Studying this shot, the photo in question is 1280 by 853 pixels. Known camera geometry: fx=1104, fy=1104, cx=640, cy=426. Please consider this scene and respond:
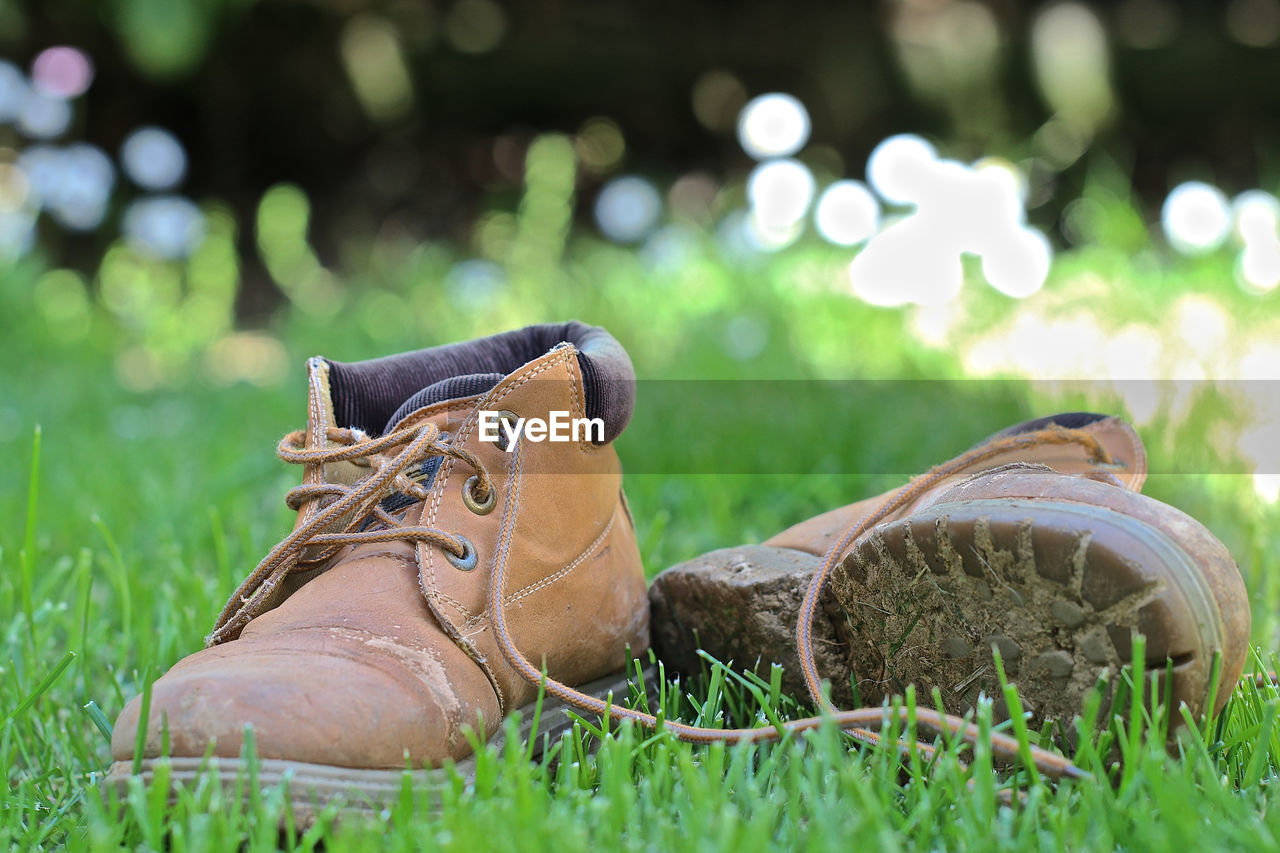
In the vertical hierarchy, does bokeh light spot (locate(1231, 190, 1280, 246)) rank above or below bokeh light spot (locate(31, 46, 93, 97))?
below

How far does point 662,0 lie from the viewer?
4730 mm

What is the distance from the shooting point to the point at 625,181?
15.7 feet

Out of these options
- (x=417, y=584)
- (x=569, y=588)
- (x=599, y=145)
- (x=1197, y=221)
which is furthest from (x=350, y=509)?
(x=599, y=145)

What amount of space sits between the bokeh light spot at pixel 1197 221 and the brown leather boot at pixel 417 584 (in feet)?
10.5

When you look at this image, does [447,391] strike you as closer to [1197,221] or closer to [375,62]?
[1197,221]

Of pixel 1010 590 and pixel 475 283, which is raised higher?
pixel 475 283

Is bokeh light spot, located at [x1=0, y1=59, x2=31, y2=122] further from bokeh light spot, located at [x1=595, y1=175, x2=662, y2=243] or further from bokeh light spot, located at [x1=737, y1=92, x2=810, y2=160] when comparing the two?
bokeh light spot, located at [x1=737, y1=92, x2=810, y2=160]

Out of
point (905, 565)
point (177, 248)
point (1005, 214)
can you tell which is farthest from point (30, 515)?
point (177, 248)

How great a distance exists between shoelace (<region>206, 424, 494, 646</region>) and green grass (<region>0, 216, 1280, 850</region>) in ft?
0.57

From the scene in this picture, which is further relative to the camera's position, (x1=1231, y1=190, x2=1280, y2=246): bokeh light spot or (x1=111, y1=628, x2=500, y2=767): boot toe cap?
(x1=1231, y1=190, x2=1280, y2=246): bokeh light spot

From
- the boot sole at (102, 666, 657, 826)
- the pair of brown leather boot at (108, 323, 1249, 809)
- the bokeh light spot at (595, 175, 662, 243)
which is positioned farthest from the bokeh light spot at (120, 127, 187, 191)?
the boot sole at (102, 666, 657, 826)

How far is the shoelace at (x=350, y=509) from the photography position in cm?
106

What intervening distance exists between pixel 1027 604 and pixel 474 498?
21.0 inches

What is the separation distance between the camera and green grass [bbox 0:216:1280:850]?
80 cm
